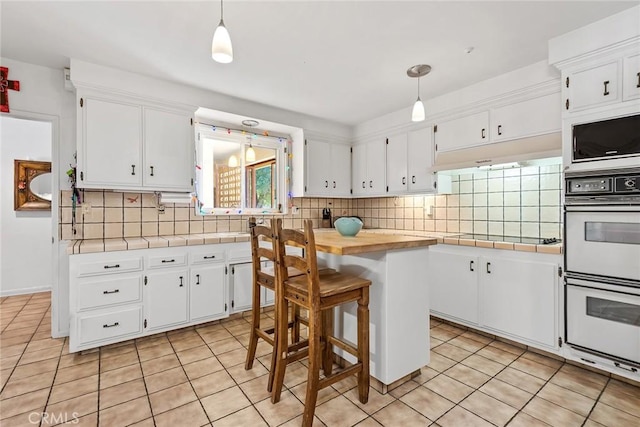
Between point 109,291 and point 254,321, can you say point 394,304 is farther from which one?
point 109,291

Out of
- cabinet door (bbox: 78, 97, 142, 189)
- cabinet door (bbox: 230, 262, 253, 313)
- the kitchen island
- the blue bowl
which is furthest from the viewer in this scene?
cabinet door (bbox: 230, 262, 253, 313)

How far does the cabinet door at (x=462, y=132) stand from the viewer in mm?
2938

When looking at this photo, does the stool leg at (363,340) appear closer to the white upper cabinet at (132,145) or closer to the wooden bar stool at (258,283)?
the wooden bar stool at (258,283)

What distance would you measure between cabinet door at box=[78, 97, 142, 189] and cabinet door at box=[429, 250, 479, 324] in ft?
10.2

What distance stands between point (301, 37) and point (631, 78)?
2244 mm

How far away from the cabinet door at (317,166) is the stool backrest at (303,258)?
2.38m

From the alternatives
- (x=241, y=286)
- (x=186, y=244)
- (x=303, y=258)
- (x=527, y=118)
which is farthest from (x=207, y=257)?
(x=527, y=118)

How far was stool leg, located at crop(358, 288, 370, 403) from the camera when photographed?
5.72 feet

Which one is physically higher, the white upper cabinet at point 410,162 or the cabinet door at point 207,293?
the white upper cabinet at point 410,162

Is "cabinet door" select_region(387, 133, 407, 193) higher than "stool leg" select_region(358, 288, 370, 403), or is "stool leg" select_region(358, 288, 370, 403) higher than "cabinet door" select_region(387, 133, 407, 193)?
"cabinet door" select_region(387, 133, 407, 193)

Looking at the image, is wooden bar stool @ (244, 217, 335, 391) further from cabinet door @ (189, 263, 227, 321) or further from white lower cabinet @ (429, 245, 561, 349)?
white lower cabinet @ (429, 245, 561, 349)

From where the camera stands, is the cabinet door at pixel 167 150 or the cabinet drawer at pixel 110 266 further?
the cabinet door at pixel 167 150

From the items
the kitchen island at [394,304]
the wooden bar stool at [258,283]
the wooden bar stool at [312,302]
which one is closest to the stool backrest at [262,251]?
the wooden bar stool at [258,283]

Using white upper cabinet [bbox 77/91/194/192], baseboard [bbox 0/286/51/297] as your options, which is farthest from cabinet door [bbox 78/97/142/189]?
baseboard [bbox 0/286/51/297]
